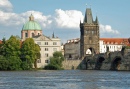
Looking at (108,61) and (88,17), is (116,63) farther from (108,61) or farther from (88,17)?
(88,17)

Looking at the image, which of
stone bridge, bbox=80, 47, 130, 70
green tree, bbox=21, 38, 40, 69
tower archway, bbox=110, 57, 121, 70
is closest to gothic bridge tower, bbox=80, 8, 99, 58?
→ stone bridge, bbox=80, 47, 130, 70

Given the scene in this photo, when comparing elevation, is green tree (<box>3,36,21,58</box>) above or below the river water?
above

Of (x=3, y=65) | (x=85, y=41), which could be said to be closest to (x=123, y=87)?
(x=3, y=65)

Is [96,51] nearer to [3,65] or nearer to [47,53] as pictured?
[47,53]

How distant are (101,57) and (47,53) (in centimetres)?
1692

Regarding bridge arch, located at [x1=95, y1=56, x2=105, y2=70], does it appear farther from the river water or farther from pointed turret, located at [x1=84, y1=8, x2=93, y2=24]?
the river water

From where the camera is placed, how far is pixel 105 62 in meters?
139

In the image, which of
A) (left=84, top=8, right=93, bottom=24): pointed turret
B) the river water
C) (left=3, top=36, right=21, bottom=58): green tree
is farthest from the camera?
(left=84, top=8, right=93, bottom=24): pointed turret

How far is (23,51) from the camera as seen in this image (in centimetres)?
12825

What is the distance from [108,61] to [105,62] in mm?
2034

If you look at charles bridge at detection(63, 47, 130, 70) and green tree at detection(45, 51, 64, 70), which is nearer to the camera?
charles bridge at detection(63, 47, 130, 70)

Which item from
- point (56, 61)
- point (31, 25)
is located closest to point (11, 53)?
point (56, 61)

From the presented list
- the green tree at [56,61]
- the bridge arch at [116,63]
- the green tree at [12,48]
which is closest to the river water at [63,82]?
the green tree at [12,48]

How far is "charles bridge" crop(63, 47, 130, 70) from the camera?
126 meters
